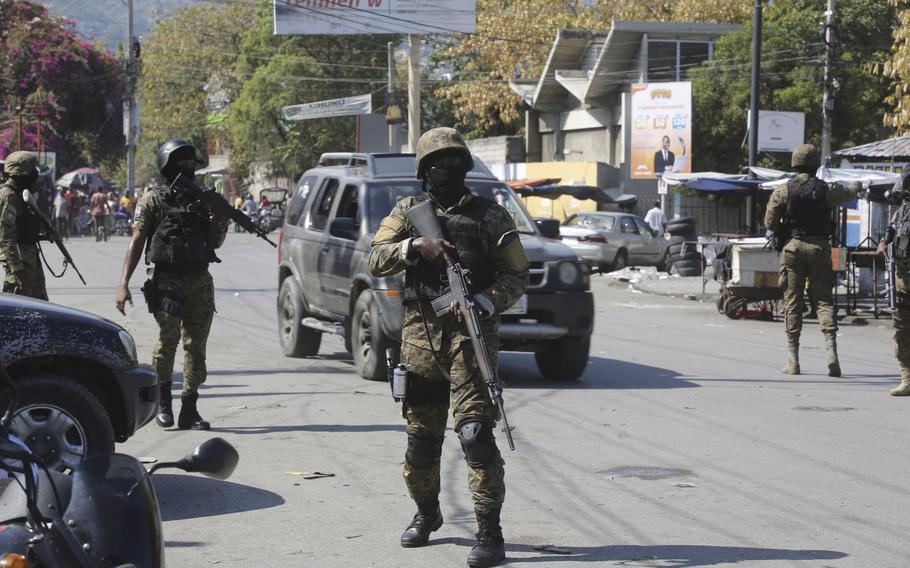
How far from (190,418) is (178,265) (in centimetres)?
106

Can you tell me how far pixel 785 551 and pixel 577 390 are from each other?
5461 mm

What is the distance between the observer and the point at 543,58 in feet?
184

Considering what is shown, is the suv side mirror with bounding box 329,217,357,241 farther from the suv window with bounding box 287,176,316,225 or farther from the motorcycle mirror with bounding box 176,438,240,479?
the motorcycle mirror with bounding box 176,438,240,479

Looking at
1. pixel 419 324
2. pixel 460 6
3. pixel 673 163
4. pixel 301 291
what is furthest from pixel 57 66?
pixel 419 324

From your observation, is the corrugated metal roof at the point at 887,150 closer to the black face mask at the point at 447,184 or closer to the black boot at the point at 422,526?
the black face mask at the point at 447,184

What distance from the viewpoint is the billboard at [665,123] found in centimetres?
4009

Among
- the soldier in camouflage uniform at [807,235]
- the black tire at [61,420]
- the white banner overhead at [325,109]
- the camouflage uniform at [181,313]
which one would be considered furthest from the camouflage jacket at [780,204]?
the white banner overhead at [325,109]

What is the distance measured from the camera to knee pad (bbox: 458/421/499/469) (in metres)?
5.67

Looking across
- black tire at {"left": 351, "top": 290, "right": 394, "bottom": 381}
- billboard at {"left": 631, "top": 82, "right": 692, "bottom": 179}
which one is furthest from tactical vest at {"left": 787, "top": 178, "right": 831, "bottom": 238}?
billboard at {"left": 631, "top": 82, "right": 692, "bottom": 179}

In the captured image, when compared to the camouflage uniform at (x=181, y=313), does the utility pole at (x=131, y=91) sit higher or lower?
higher

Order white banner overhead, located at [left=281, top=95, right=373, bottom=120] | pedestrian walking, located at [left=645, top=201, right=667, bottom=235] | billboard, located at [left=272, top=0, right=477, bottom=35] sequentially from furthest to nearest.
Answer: white banner overhead, located at [left=281, top=95, right=373, bottom=120] < billboard, located at [left=272, top=0, right=477, bottom=35] < pedestrian walking, located at [left=645, top=201, right=667, bottom=235]

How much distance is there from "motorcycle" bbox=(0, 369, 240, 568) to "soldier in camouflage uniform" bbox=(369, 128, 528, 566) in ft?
8.58

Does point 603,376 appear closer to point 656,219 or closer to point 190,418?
point 190,418

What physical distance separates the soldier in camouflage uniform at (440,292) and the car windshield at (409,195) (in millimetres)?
6036
